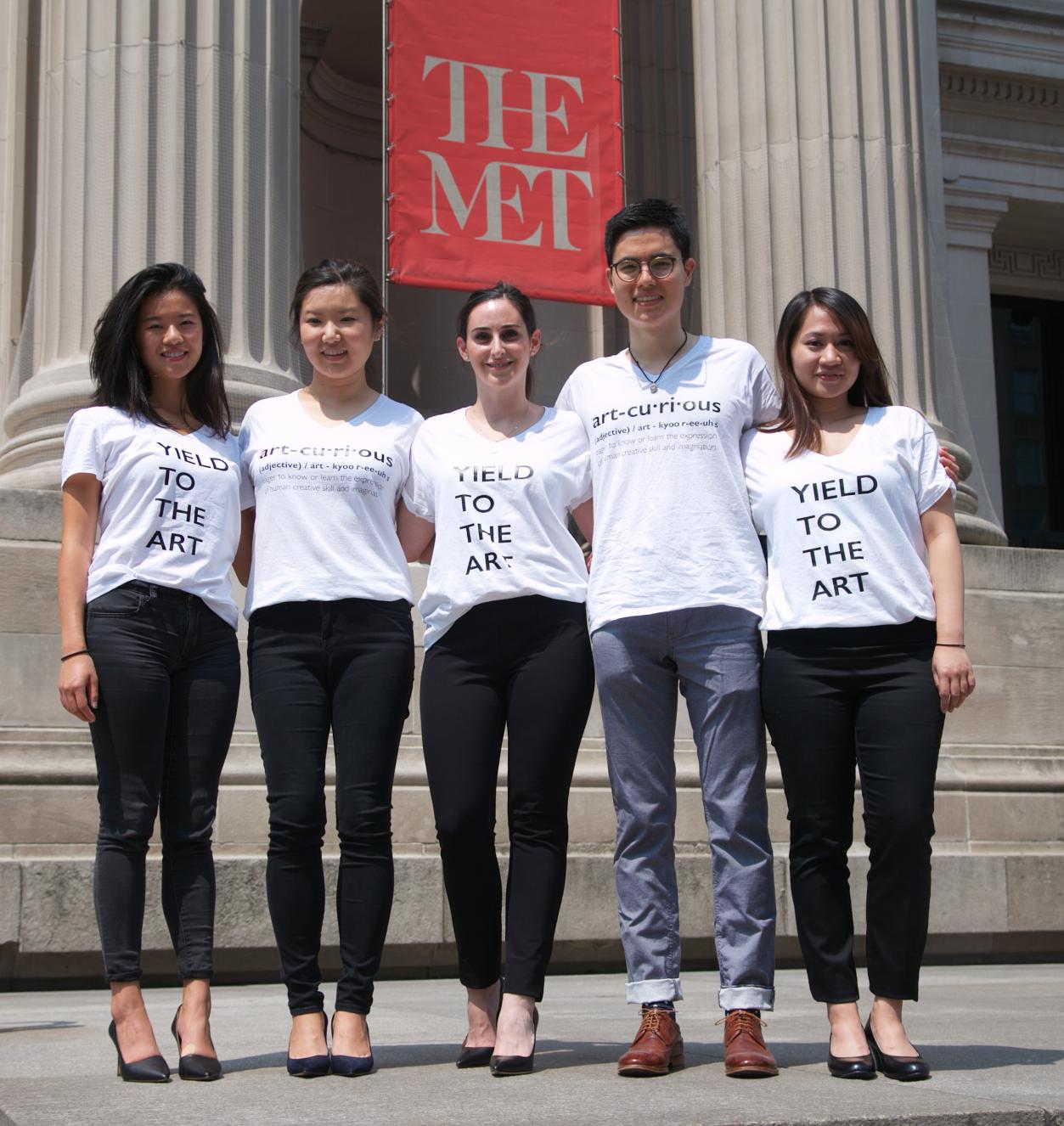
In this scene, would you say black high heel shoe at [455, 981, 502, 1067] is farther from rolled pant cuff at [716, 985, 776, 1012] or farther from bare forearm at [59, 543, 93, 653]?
bare forearm at [59, 543, 93, 653]

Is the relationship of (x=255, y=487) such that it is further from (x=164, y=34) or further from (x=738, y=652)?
(x=164, y=34)

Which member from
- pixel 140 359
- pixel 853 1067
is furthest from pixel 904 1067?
pixel 140 359

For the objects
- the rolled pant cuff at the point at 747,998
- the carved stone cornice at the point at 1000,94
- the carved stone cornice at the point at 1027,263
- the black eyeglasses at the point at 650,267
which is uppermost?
the carved stone cornice at the point at 1000,94

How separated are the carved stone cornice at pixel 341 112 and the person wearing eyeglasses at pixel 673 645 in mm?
10159

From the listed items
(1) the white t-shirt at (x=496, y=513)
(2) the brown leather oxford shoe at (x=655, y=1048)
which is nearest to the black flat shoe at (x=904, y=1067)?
(2) the brown leather oxford shoe at (x=655, y=1048)

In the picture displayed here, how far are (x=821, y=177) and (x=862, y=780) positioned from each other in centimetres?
711

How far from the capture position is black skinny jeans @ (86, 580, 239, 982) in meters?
4.03

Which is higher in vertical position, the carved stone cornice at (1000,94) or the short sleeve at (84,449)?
the carved stone cornice at (1000,94)

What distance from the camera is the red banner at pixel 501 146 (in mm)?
9688

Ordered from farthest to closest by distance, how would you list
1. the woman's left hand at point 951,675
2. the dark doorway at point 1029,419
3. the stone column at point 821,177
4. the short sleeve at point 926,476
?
1. the dark doorway at point 1029,419
2. the stone column at point 821,177
3. the short sleeve at point 926,476
4. the woman's left hand at point 951,675

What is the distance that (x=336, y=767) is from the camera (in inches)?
160

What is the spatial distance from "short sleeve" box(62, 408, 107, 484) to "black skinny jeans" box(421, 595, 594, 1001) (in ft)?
3.23

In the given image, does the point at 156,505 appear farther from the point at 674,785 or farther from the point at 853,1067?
the point at 853,1067

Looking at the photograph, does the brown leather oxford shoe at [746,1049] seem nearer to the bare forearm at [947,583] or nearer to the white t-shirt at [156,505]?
the bare forearm at [947,583]
